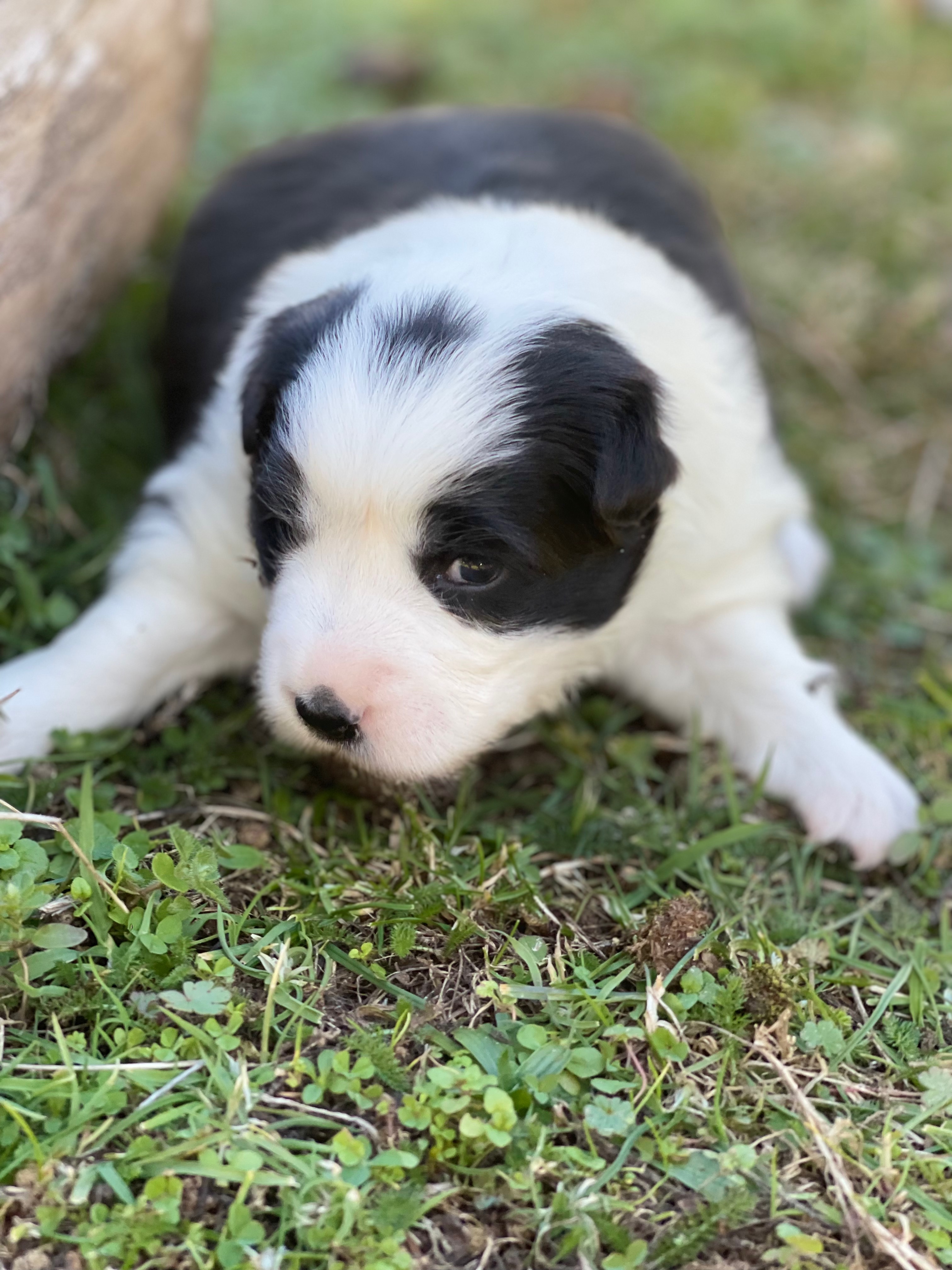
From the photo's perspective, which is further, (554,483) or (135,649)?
(135,649)

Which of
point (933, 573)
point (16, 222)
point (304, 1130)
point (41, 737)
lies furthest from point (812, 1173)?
point (16, 222)

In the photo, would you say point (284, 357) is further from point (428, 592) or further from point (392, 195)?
point (392, 195)

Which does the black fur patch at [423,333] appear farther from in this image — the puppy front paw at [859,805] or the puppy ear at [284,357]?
the puppy front paw at [859,805]

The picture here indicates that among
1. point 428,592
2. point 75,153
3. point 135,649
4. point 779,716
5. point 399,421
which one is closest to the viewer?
point 399,421

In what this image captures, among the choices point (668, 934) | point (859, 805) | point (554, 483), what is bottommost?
point (859, 805)

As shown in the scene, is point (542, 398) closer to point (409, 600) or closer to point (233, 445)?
point (409, 600)

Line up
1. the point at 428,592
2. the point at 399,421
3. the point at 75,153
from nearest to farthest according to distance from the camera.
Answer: the point at 399,421
the point at 428,592
the point at 75,153

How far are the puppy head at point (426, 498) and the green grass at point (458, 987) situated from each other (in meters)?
0.39

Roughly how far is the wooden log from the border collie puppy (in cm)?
32

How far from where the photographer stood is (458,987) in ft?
8.23

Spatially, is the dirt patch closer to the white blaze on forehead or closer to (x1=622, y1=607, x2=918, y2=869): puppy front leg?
(x1=622, y1=607, x2=918, y2=869): puppy front leg

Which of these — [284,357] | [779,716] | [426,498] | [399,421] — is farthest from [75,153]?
[779,716]

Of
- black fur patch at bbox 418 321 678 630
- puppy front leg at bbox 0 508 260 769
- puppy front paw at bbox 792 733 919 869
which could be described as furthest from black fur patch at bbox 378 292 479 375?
puppy front paw at bbox 792 733 919 869

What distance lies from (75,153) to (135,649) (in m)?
1.48
